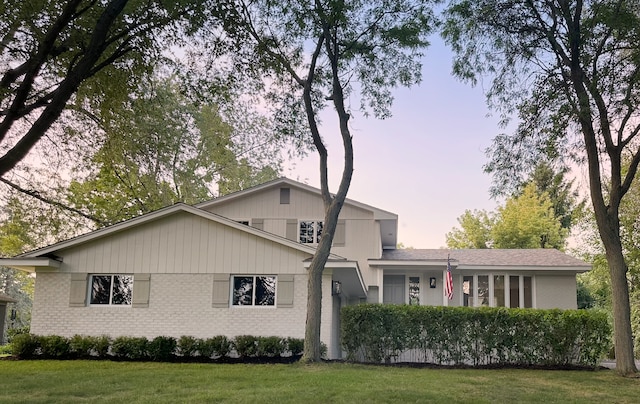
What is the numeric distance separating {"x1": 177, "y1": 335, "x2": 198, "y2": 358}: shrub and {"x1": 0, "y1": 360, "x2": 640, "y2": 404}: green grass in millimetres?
1029

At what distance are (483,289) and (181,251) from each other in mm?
10913

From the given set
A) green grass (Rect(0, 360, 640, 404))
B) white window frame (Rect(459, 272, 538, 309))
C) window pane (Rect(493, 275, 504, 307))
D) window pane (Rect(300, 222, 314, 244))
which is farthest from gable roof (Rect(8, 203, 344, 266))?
window pane (Rect(493, 275, 504, 307))

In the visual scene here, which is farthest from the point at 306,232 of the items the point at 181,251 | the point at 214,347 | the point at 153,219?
the point at 214,347

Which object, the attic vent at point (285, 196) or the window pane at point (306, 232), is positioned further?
the attic vent at point (285, 196)

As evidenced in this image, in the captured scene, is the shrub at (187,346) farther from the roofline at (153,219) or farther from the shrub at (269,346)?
the roofline at (153,219)

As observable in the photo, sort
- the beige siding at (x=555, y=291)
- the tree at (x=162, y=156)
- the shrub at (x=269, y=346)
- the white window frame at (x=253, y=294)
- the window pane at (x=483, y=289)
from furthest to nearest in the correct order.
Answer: the window pane at (x=483, y=289)
the beige siding at (x=555, y=291)
the tree at (x=162, y=156)
the white window frame at (x=253, y=294)
the shrub at (x=269, y=346)

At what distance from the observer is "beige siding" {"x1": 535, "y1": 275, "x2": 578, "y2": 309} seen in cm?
1883

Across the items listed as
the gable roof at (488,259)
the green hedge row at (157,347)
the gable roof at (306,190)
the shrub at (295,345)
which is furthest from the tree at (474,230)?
the green hedge row at (157,347)

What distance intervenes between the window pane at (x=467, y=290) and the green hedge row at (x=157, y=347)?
27.5 ft

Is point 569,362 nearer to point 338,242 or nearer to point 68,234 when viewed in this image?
point 338,242

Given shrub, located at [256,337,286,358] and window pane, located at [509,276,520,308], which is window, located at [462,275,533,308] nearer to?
window pane, located at [509,276,520,308]

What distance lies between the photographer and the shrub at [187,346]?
525 inches

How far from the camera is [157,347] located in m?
13.3

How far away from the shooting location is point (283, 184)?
771 inches
